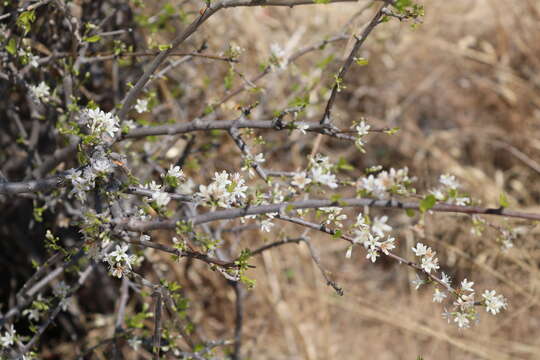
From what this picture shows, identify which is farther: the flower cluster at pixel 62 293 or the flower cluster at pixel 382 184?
the flower cluster at pixel 62 293

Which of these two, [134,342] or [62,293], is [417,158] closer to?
[134,342]

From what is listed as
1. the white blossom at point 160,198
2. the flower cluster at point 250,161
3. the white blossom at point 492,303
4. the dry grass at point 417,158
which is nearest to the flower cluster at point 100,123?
the white blossom at point 160,198

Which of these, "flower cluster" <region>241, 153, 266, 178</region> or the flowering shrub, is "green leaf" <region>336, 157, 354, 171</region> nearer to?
the flowering shrub

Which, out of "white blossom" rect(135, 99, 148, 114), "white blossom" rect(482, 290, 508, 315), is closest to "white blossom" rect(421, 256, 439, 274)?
"white blossom" rect(482, 290, 508, 315)

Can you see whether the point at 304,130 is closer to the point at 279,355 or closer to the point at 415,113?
the point at 279,355

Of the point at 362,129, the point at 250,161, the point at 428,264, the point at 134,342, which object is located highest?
the point at 362,129

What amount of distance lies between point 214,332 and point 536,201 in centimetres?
271

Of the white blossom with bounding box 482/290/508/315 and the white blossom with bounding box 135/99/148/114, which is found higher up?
the white blossom with bounding box 135/99/148/114

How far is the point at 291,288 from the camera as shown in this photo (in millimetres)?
3490

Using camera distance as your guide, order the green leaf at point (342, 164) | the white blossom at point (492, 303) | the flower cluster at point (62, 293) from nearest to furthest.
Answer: the white blossom at point (492, 303) < the green leaf at point (342, 164) < the flower cluster at point (62, 293)

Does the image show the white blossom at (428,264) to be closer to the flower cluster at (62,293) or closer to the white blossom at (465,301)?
the white blossom at (465,301)

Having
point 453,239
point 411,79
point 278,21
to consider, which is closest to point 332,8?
point 278,21

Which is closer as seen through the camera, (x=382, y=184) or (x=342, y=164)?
(x=382, y=184)

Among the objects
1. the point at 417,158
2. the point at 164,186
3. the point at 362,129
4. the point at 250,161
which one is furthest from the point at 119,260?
the point at 417,158
